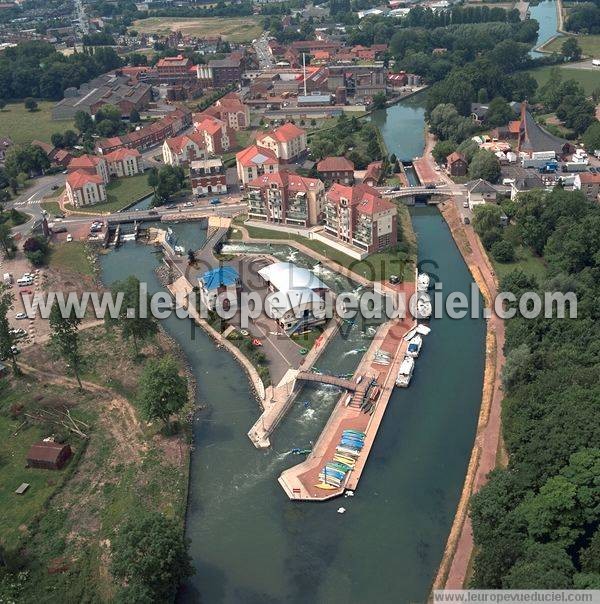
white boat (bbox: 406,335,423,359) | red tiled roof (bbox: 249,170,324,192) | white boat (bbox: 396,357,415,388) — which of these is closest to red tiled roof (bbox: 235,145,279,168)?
red tiled roof (bbox: 249,170,324,192)

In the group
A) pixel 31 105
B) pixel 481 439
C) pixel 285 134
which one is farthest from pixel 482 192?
pixel 31 105

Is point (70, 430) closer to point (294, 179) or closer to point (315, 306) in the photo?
point (315, 306)

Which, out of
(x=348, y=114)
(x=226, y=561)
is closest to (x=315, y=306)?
(x=226, y=561)

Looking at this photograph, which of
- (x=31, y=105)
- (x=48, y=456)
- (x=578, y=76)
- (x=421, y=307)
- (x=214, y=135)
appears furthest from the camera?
(x=578, y=76)

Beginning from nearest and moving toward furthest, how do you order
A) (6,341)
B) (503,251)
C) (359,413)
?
(359,413) → (6,341) → (503,251)

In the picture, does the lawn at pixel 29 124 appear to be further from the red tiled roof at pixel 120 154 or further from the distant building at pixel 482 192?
the distant building at pixel 482 192

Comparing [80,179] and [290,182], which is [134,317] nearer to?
[290,182]

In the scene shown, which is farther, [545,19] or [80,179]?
[545,19]
